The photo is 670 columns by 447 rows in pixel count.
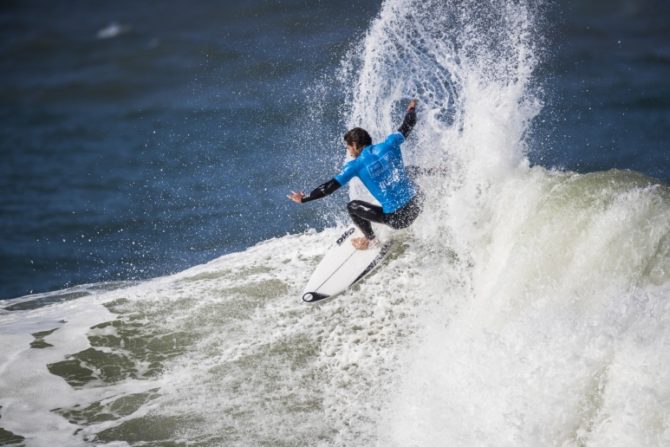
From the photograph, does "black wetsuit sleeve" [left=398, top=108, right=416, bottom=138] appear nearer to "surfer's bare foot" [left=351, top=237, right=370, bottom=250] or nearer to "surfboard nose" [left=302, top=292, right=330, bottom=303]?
"surfer's bare foot" [left=351, top=237, right=370, bottom=250]

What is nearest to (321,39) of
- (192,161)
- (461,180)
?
(192,161)

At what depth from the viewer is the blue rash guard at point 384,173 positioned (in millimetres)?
8578

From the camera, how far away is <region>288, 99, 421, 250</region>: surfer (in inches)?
338

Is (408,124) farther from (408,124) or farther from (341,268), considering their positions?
(341,268)

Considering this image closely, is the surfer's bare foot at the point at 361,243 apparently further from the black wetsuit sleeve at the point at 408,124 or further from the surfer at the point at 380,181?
the black wetsuit sleeve at the point at 408,124

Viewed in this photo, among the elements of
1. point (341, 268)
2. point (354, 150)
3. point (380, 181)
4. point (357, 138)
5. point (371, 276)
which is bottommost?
point (371, 276)

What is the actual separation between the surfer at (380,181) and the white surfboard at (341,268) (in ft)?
1.27

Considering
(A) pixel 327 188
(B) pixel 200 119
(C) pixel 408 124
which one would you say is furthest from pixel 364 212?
(B) pixel 200 119

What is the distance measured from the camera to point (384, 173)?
8672 millimetres

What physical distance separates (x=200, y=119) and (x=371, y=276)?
1029 centimetres

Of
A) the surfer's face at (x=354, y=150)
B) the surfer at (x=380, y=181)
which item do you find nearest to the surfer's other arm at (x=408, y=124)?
the surfer at (x=380, y=181)

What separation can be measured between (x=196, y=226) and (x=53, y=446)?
6.81m

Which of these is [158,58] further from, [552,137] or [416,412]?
→ [416,412]

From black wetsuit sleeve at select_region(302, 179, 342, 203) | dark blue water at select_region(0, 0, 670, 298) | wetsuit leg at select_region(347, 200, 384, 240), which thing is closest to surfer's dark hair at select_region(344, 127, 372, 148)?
black wetsuit sleeve at select_region(302, 179, 342, 203)
